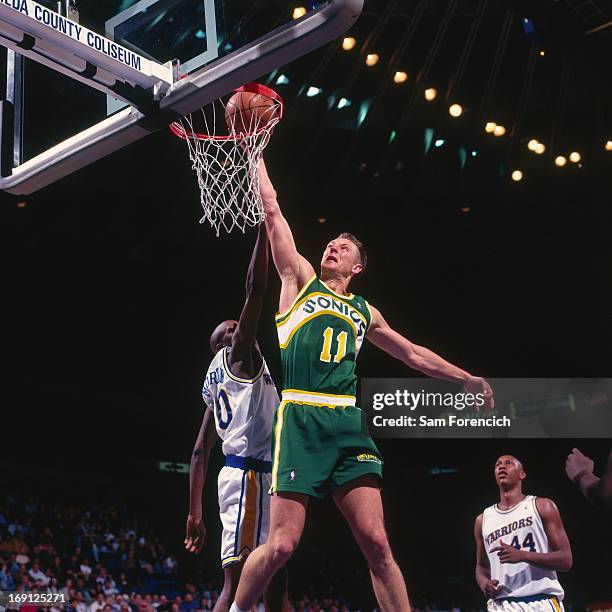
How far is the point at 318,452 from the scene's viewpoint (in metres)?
4.99

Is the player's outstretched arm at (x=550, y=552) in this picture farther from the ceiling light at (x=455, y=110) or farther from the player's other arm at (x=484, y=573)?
the ceiling light at (x=455, y=110)

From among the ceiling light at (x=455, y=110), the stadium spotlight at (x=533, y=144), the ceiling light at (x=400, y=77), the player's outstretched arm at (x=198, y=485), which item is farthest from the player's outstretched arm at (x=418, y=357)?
the stadium spotlight at (x=533, y=144)

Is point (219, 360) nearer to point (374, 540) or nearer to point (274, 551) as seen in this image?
point (274, 551)

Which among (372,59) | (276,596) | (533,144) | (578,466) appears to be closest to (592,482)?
(578,466)

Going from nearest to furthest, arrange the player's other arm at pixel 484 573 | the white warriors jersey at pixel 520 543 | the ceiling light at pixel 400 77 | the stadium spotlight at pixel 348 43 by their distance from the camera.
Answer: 1. the white warriors jersey at pixel 520 543
2. the player's other arm at pixel 484 573
3. the stadium spotlight at pixel 348 43
4. the ceiling light at pixel 400 77

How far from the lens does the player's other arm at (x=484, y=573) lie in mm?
7180

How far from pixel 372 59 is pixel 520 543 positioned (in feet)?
28.7

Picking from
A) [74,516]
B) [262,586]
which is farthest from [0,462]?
[262,586]

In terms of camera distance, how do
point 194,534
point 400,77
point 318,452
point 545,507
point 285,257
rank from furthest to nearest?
1. point 400,77
2. point 545,507
3. point 194,534
4. point 285,257
5. point 318,452

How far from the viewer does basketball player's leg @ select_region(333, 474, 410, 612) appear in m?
4.77

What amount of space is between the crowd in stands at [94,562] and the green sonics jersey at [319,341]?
7.72 metres

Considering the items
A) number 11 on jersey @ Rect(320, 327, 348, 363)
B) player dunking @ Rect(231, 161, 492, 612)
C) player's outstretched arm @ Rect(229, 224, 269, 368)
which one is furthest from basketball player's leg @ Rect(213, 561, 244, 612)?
number 11 on jersey @ Rect(320, 327, 348, 363)

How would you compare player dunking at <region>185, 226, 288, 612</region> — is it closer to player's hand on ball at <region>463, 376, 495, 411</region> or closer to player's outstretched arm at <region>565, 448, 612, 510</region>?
player's hand on ball at <region>463, 376, 495, 411</region>

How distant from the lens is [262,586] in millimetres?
4781
